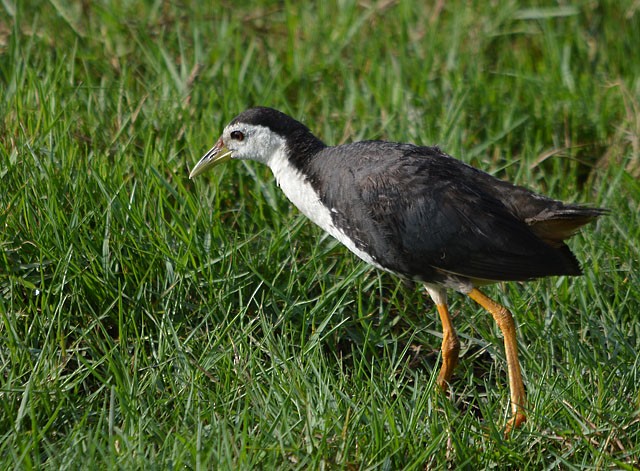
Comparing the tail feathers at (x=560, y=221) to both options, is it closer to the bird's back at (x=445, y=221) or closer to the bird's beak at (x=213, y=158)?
the bird's back at (x=445, y=221)

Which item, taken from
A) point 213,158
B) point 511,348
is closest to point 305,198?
point 213,158

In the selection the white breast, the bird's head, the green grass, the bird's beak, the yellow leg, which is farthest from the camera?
the bird's beak

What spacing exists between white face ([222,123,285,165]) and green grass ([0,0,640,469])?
11.8 inches

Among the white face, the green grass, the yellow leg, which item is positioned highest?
the white face

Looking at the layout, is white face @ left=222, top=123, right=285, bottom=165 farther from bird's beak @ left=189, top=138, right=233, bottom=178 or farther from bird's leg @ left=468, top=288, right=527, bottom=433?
bird's leg @ left=468, top=288, right=527, bottom=433

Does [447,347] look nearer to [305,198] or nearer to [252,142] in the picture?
[305,198]

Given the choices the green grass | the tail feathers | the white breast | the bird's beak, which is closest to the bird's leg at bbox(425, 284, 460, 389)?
the green grass

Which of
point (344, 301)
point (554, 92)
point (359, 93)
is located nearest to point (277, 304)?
point (344, 301)

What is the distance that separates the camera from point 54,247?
13.9ft

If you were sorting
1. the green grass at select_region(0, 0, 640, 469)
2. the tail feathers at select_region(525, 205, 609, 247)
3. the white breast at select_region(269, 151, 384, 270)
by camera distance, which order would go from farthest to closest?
the white breast at select_region(269, 151, 384, 270) → the tail feathers at select_region(525, 205, 609, 247) → the green grass at select_region(0, 0, 640, 469)

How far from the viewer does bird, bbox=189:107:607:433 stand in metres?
3.93

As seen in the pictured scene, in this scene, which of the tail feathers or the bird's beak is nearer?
the tail feathers

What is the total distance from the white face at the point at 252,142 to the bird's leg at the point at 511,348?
1158 millimetres

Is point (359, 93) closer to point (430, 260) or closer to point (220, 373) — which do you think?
point (430, 260)
